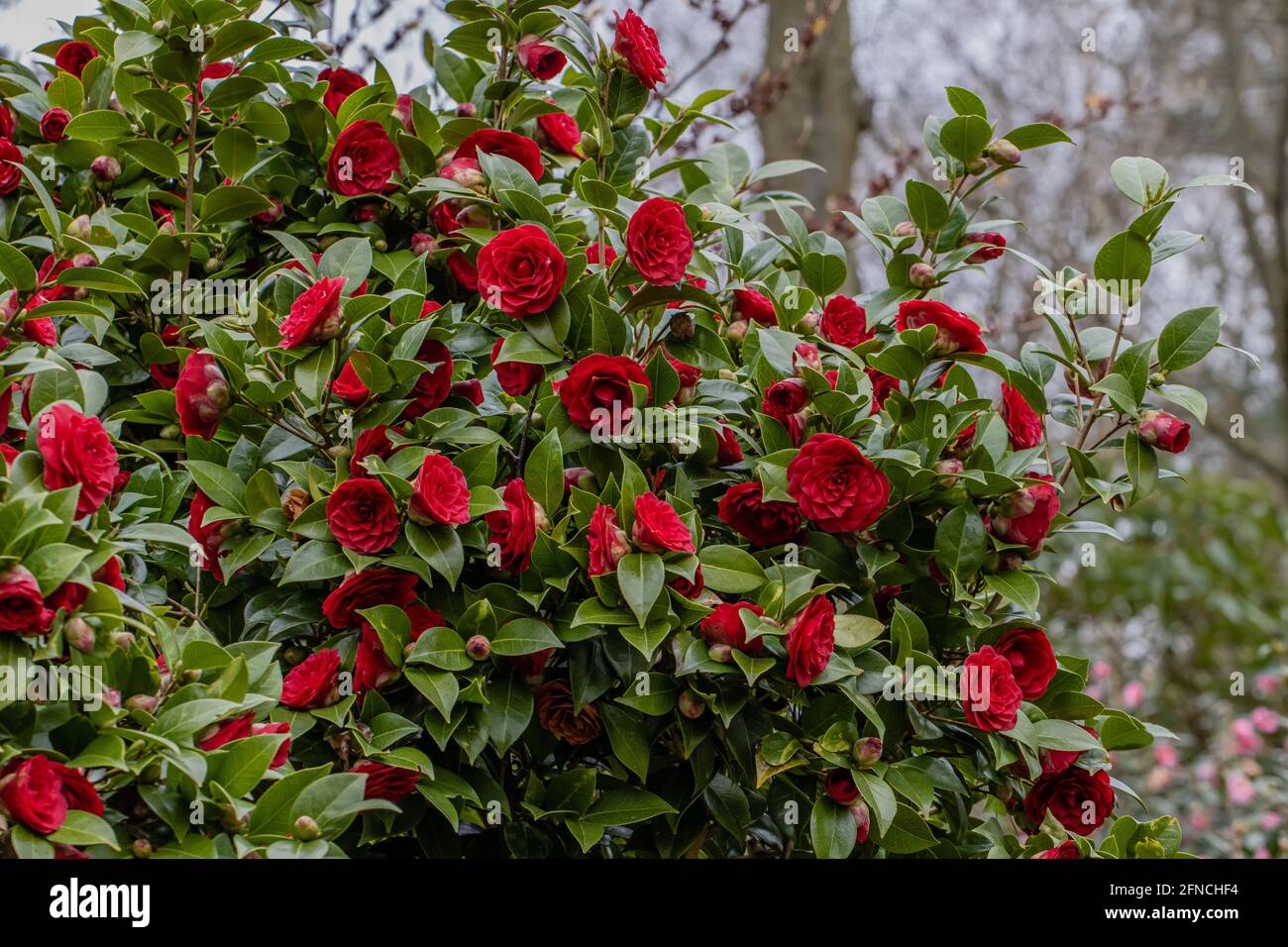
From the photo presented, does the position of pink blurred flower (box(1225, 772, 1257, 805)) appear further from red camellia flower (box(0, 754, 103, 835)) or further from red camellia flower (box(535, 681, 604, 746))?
red camellia flower (box(0, 754, 103, 835))

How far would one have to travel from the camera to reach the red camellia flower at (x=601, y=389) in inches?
57.7

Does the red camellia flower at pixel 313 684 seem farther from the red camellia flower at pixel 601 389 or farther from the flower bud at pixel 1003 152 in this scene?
the flower bud at pixel 1003 152

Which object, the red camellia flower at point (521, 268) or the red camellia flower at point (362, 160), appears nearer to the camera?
the red camellia flower at point (521, 268)

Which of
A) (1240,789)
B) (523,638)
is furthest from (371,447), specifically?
(1240,789)

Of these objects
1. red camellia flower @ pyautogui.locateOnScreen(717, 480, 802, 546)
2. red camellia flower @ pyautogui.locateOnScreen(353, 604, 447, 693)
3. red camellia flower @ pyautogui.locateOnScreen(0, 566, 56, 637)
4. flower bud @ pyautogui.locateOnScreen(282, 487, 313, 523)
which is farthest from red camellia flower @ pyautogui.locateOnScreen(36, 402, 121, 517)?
red camellia flower @ pyautogui.locateOnScreen(717, 480, 802, 546)

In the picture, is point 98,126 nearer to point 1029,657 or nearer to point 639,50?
point 639,50

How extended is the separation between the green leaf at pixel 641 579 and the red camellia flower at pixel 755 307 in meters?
0.57

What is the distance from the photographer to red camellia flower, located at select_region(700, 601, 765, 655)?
1415 mm

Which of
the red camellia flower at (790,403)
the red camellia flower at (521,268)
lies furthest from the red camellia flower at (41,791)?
the red camellia flower at (790,403)

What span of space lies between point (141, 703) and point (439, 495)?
1.31 feet

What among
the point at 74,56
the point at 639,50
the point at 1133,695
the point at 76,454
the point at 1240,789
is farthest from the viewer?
the point at 1133,695

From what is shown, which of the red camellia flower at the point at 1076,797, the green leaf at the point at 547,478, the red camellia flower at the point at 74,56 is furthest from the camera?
the red camellia flower at the point at 74,56

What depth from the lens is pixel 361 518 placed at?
141 centimetres

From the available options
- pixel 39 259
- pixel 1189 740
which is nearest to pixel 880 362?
pixel 39 259
